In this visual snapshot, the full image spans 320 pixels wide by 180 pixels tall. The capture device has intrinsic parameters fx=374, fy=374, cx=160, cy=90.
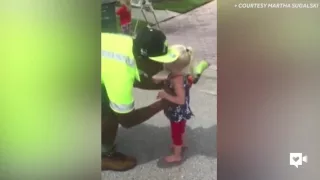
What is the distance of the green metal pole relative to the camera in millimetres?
727

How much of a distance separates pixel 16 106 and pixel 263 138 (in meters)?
0.49

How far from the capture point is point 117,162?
2.40 feet

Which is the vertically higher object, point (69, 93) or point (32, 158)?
point (69, 93)

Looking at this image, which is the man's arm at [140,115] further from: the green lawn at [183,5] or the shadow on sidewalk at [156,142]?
the green lawn at [183,5]

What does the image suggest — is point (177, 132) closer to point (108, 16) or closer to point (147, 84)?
point (147, 84)

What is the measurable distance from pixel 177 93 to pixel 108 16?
0.20 m

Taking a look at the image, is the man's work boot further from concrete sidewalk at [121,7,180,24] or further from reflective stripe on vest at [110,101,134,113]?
concrete sidewalk at [121,7,180,24]

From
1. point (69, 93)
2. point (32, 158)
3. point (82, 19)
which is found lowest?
point (32, 158)

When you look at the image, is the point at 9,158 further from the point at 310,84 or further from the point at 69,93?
the point at 310,84

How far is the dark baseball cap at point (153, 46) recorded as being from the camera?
2.38 ft

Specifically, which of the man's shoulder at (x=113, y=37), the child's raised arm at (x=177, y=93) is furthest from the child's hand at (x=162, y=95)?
the man's shoulder at (x=113, y=37)

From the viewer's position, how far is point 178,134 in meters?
0.73

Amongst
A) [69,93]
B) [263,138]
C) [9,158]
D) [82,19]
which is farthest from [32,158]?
[263,138]

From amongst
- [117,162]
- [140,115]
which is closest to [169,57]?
[140,115]
